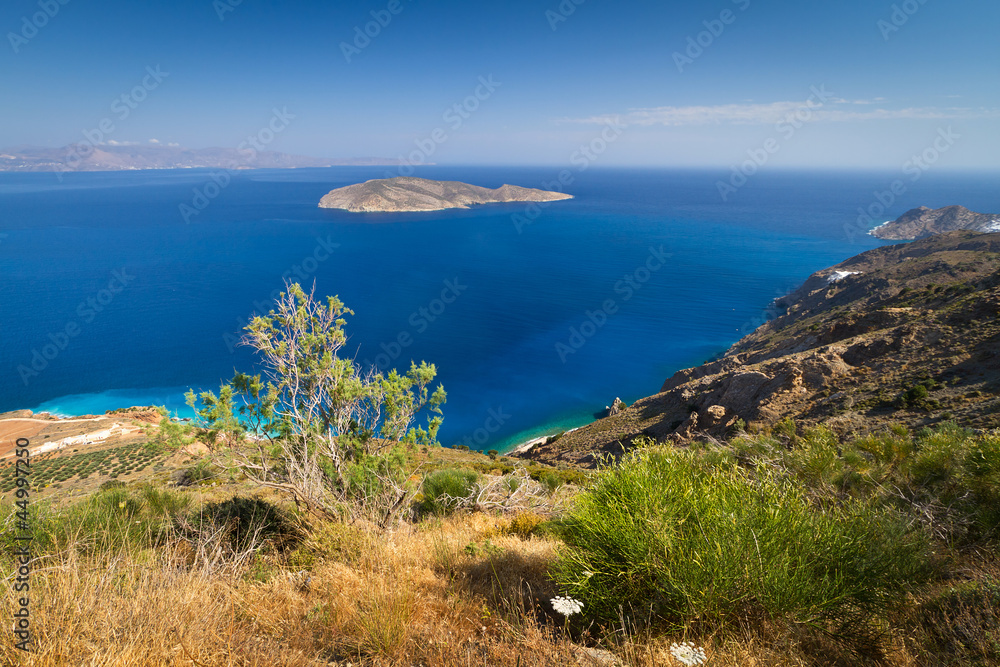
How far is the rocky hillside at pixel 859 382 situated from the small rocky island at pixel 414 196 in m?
128

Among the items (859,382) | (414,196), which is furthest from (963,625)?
(414,196)

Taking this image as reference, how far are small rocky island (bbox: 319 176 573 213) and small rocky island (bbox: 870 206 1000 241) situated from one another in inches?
4114

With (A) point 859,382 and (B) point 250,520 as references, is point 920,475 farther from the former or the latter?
(A) point 859,382

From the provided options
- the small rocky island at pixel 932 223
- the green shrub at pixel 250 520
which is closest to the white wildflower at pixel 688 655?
the green shrub at pixel 250 520

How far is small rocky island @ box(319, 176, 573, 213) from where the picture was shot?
140 meters


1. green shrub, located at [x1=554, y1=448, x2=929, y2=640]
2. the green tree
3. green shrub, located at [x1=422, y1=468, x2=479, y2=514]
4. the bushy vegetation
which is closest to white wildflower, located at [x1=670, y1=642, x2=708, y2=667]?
green shrub, located at [x1=554, y1=448, x2=929, y2=640]

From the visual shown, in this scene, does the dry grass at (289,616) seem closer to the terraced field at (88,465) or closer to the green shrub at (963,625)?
the green shrub at (963,625)

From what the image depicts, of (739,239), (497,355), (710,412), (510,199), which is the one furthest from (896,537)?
(510,199)

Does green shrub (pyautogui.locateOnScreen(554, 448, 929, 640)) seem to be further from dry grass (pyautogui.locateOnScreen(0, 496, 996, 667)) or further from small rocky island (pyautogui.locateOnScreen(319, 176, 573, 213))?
small rocky island (pyautogui.locateOnScreen(319, 176, 573, 213))

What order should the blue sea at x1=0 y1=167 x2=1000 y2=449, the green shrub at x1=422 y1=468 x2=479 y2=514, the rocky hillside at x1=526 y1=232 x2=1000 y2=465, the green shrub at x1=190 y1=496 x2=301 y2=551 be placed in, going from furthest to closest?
the blue sea at x1=0 y1=167 x2=1000 y2=449
the rocky hillside at x1=526 y1=232 x2=1000 y2=465
the green shrub at x1=422 y1=468 x2=479 y2=514
the green shrub at x1=190 y1=496 x2=301 y2=551

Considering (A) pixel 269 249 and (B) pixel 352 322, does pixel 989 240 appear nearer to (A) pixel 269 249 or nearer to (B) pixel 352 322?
(B) pixel 352 322

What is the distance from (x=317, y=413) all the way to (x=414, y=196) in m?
148

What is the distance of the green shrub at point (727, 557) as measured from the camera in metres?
2.95

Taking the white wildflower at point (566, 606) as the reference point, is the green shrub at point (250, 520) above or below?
below
